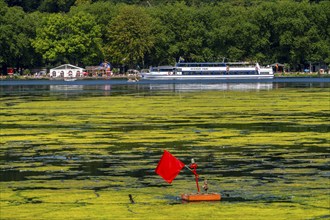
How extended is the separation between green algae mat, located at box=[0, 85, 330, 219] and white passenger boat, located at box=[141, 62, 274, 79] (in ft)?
406

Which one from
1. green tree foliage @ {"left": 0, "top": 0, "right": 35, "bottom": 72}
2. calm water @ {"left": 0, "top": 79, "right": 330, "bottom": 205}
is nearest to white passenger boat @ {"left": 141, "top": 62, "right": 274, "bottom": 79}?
green tree foliage @ {"left": 0, "top": 0, "right": 35, "bottom": 72}

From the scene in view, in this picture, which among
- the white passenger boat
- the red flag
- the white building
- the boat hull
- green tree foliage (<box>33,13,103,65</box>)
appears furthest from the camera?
the white building

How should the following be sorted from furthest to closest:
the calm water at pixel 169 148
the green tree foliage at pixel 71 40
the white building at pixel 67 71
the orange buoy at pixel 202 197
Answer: the white building at pixel 67 71 → the green tree foliage at pixel 71 40 → the calm water at pixel 169 148 → the orange buoy at pixel 202 197

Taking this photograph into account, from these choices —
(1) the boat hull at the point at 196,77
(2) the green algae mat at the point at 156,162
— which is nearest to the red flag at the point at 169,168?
(2) the green algae mat at the point at 156,162

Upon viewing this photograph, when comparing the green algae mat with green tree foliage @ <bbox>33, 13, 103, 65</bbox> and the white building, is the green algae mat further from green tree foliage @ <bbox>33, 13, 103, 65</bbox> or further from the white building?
the white building

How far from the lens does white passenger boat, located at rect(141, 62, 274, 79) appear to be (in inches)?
7466

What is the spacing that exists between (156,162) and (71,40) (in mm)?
158403

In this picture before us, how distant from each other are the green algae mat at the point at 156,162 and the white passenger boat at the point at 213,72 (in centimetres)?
12381

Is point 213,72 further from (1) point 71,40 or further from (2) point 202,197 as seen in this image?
(2) point 202,197

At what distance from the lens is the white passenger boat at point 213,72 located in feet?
622

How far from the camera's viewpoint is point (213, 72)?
625ft

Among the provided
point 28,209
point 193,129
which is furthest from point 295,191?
point 193,129

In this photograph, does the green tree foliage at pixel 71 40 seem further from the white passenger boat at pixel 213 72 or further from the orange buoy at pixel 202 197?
the orange buoy at pixel 202 197

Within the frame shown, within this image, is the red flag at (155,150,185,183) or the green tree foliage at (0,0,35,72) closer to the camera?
the red flag at (155,150,185,183)
